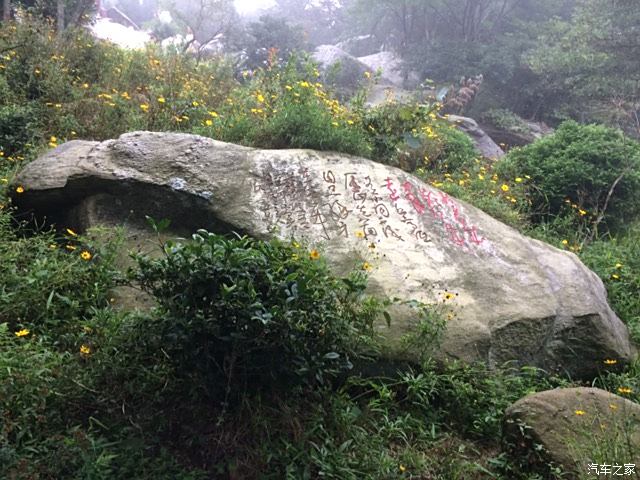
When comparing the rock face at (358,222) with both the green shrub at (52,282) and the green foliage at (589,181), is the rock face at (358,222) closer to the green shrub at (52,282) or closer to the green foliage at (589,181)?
the green shrub at (52,282)

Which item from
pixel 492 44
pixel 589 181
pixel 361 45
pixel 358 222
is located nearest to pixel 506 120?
pixel 492 44

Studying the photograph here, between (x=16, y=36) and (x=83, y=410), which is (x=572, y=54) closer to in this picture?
(x=16, y=36)

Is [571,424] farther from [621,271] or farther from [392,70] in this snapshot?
[392,70]

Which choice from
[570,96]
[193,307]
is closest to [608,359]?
[193,307]

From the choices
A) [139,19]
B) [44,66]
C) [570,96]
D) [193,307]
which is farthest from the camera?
[139,19]

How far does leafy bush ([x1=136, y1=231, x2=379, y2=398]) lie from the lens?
8.30 ft

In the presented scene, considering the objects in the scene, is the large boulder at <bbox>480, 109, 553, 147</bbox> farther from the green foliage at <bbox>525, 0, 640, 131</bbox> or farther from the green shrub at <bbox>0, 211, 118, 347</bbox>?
the green shrub at <bbox>0, 211, 118, 347</bbox>

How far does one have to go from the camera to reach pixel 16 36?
7281 mm

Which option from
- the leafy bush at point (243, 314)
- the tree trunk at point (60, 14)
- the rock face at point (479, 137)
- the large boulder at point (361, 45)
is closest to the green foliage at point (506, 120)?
the rock face at point (479, 137)

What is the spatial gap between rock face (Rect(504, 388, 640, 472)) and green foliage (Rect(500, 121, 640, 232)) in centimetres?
382

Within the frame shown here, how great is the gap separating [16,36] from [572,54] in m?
11.8

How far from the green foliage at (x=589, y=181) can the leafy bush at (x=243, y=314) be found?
181 inches

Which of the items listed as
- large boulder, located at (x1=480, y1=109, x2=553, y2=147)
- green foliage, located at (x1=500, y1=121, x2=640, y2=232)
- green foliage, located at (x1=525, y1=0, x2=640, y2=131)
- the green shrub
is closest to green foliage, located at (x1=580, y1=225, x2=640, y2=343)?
green foliage, located at (x1=500, y1=121, x2=640, y2=232)

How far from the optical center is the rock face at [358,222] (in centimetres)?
403
